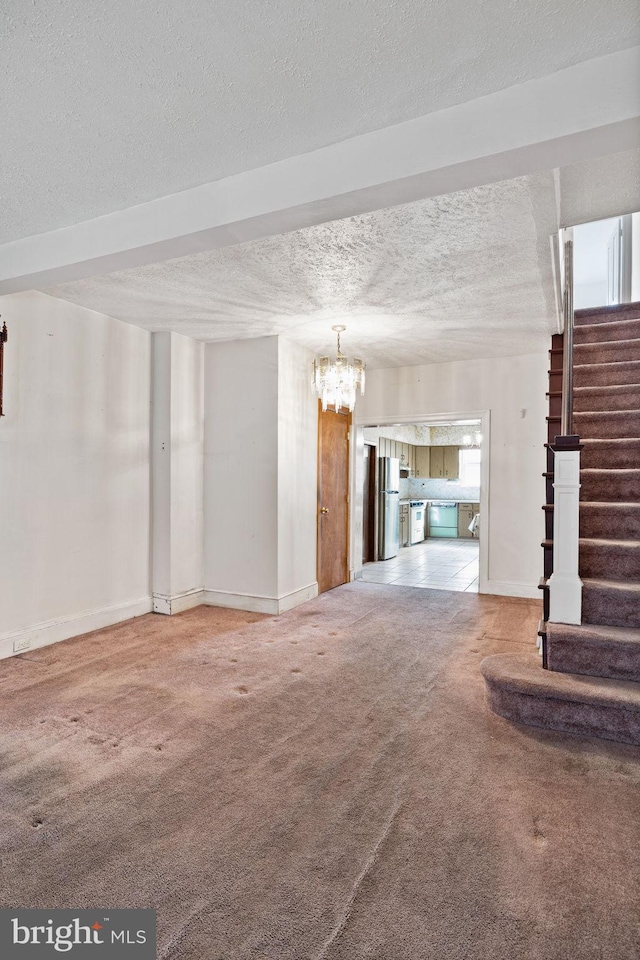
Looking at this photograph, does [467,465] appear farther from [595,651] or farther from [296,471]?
[595,651]

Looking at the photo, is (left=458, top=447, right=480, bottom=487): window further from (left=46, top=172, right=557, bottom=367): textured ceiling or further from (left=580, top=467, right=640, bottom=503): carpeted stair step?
(left=580, top=467, right=640, bottom=503): carpeted stair step

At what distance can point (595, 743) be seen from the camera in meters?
2.59

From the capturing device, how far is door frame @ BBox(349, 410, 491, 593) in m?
5.92

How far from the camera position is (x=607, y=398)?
4395mm

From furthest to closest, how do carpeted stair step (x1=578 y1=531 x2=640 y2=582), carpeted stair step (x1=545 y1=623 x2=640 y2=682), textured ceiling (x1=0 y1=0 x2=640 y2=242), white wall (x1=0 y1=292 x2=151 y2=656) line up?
white wall (x1=0 y1=292 x2=151 y2=656)
carpeted stair step (x1=578 y1=531 x2=640 y2=582)
carpeted stair step (x1=545 y1=623 x2=640 y2=682)
textured ceiling (x1=0 y1=0 x2=640 y2=242)

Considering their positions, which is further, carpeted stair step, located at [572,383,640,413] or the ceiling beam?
carpeted stair step, located at [572,383,640,413]

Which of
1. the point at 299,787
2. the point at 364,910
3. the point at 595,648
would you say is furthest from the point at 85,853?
the point at 595,648

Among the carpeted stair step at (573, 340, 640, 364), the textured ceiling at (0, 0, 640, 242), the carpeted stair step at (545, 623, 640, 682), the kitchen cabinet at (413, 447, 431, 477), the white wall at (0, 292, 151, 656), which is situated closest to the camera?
the textured ceiling at (0, 0, 640, 242)

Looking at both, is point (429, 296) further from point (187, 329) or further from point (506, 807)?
point (506, 807)

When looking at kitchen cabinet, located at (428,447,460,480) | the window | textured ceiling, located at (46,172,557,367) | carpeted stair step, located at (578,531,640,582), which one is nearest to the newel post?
carpeted stair step, located at (578,531,640,582)

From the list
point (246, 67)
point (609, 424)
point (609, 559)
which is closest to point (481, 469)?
point (609, 424)

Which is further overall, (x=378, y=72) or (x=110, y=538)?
(x=110, y=538)

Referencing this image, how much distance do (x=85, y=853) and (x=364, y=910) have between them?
96 centimetres

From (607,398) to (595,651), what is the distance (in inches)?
93.4
